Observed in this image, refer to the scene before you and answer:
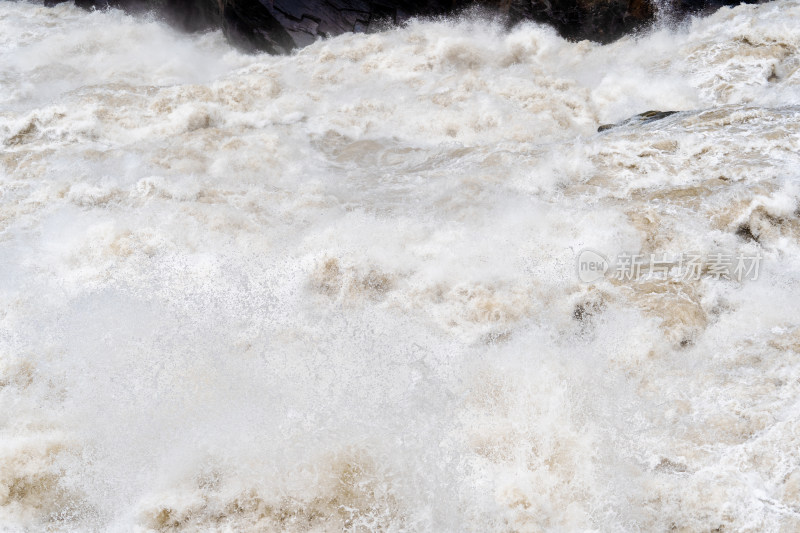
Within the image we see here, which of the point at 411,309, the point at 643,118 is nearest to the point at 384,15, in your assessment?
the point at 643,118

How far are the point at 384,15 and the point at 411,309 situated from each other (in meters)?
7.07

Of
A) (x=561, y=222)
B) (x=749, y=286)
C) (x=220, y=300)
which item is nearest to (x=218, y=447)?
(x=220, y=300)

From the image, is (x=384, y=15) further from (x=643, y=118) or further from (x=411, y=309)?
(x=411, y=309)

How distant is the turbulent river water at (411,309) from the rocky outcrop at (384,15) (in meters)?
1.86

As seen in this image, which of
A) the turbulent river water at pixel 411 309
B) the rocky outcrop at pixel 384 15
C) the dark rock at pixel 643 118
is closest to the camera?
the turbulent river water at pixel 411 309

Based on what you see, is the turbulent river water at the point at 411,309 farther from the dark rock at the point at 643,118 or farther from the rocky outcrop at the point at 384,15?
the rocky outcrop at the point at 384,15

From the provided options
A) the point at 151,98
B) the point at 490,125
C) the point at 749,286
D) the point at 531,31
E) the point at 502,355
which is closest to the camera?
the point at 502,355

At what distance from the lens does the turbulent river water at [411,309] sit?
3.21 meters

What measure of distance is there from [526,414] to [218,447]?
1.90m

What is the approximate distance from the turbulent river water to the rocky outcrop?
1.86m

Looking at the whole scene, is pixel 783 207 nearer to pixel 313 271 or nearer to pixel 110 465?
pixel 313 271

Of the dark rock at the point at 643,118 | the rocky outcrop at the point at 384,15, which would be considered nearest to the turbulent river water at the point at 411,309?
the dark rock at the point at 643,118

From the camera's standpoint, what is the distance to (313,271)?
472 cm

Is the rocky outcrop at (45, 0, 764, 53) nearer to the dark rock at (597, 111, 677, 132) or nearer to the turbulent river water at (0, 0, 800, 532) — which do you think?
the turbulent river water at (0, 0, 800, 532)
